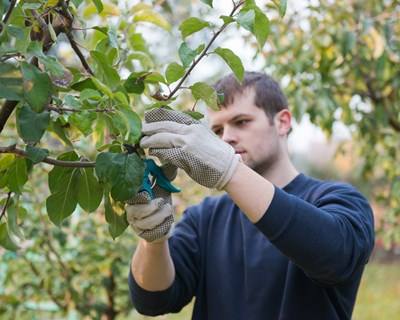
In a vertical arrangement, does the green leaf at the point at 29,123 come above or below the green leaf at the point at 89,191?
above

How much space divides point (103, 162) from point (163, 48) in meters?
2.45

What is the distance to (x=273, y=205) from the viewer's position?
1.29m

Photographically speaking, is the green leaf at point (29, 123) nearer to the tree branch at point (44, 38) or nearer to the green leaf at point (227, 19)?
the tree branch at point (44, 38)

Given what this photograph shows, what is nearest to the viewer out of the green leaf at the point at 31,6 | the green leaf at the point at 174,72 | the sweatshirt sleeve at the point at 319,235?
the green leaf at the point at 31,6

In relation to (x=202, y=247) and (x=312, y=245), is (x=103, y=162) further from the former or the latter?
(x=202, y=247)

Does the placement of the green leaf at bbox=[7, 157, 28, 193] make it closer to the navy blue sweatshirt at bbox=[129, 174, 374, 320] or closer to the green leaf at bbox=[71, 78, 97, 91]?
the green leaf at bbox=[71, 78, 97, 91]

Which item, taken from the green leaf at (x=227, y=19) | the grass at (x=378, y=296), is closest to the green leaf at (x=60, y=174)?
the green leaf at (x=227, y=19)

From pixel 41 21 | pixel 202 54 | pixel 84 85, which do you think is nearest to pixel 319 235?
pixel 202 54

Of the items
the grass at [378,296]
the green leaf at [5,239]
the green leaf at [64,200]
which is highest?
the green leaf at [64,200]

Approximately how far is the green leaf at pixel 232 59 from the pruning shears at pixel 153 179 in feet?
0.80

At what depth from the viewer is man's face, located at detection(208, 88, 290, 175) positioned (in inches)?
67.9

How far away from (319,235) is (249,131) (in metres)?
0.47

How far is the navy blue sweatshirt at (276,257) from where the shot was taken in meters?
1.33

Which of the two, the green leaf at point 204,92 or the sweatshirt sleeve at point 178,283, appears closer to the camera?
the green leaf at point 204,92
